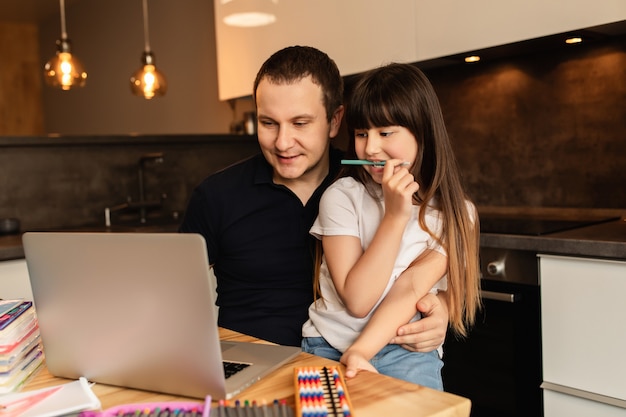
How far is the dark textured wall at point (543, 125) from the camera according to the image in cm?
→ 211

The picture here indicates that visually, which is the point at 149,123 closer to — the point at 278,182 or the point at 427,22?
the point at 427,22

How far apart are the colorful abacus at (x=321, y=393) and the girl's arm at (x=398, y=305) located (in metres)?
0.14

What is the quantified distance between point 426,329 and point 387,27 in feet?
4.44

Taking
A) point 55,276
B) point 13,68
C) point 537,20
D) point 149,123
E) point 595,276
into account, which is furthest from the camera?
point 13,68

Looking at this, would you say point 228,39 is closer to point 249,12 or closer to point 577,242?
point 249,12

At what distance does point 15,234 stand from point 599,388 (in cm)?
226

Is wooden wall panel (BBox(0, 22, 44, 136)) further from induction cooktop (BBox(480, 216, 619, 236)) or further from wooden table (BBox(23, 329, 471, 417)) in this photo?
wooden table (BBox(23, 329, 471, 417))

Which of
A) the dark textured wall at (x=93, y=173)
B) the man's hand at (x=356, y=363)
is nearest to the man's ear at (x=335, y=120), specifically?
the man's hand at (x=356, y=363)

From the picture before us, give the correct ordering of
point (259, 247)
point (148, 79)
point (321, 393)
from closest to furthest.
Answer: point (321, 393) → point (259, 247) → point (148, 79)

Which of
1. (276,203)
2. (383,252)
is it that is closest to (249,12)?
(276,203)

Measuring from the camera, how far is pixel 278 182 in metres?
1.57

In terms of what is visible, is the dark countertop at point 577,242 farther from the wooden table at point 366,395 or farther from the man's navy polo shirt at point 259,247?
the wooden table at point 366,395

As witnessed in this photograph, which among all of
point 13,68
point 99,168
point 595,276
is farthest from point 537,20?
point 13,68

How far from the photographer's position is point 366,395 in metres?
0.92
